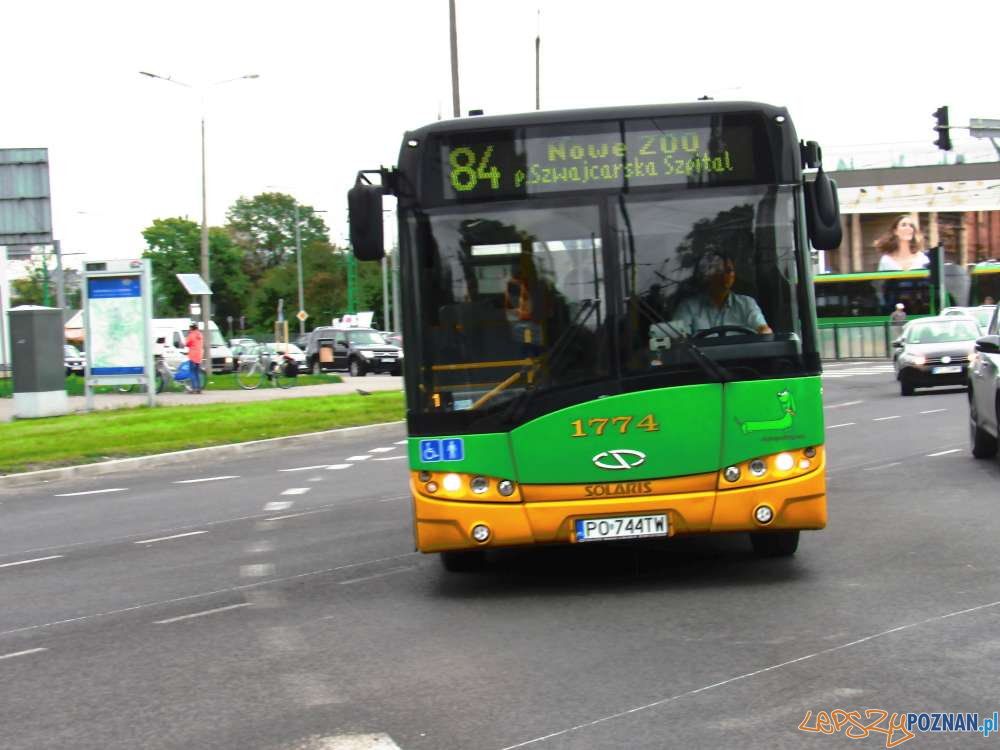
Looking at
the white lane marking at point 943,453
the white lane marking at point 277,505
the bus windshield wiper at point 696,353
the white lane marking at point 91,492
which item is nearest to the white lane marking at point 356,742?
the bus windshield wiper at point 696,353

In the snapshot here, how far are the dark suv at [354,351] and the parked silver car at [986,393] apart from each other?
119 ft

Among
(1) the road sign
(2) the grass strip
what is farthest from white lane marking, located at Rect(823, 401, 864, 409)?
(2) the grass strip

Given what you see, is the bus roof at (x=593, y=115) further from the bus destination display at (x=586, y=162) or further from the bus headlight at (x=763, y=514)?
the bus headlight at (x=763, y=514)

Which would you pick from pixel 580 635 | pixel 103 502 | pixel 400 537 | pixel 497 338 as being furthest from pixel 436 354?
pixel 103 502

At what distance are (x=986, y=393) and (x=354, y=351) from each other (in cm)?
3842

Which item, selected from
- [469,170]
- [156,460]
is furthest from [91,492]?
[469,170]

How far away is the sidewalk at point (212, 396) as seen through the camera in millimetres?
32562

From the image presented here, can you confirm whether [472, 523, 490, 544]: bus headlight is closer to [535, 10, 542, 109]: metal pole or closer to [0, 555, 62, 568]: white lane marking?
[0, 555, 62, 568]: white lane marking

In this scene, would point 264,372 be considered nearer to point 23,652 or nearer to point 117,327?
point 117,327

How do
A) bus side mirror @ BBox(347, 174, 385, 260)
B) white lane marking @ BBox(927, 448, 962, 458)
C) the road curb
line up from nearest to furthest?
bus side mirror @ BBox(347, 174, 385, 260)
white lane marking @ BBox(927, 448, 962, 458)
the road curb

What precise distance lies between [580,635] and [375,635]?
3.47 feet

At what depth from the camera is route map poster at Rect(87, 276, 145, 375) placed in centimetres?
3019

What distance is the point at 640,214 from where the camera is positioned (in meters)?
8.33

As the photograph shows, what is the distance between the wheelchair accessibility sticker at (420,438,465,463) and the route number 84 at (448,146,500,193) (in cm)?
144
